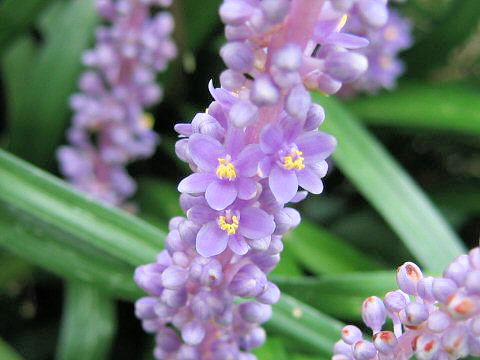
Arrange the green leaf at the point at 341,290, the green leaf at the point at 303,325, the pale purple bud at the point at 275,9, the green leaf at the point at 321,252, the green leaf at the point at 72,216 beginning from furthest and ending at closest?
the green leaf at the point at 321,252 < the green leaf at the point at 341,290 < the green leaf at the point at 72,216 < the green leaf at the point at 303,325 < the pale purple bud at the point at 275,9

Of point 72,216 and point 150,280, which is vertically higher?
point 72,216

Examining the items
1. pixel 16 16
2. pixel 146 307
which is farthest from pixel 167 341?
pixel 16 16

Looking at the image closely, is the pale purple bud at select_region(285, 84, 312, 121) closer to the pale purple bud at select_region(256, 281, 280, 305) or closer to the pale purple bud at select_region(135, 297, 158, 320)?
the pale purple bud at select_region(256, 281, 280, 305)

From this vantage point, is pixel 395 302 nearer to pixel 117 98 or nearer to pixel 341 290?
pixel 341 290

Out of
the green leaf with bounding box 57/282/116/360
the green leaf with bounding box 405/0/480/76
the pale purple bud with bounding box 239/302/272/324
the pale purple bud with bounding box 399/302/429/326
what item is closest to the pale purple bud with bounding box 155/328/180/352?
the pale purple bud with bounding box 239/302/272/324

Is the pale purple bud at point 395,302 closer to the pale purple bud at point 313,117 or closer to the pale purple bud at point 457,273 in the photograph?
the pale purple bud at point 457,273

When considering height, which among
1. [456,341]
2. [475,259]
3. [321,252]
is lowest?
[456,341]

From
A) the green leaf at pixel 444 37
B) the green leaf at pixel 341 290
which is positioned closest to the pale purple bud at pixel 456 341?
the green leaf at pixel 341 290

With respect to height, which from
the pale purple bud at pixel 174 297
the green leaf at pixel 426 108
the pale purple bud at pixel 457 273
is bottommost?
the pale purple bud at pixel 174 297
